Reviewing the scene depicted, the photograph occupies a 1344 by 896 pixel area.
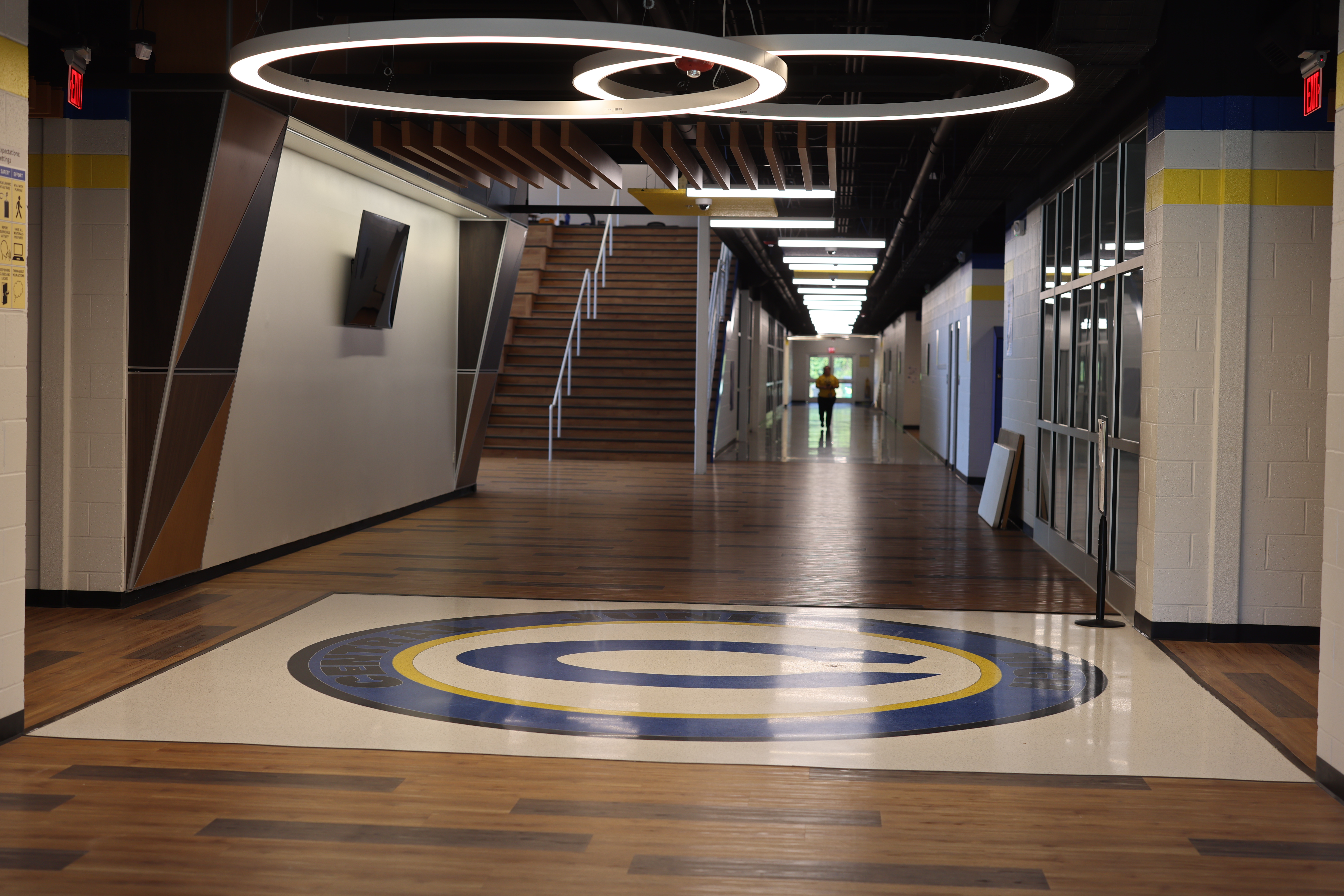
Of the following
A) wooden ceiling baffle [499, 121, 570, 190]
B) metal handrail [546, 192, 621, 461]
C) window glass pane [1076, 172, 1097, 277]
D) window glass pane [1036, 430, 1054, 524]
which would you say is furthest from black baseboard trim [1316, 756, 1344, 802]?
metal handrail [546, 192, 621, 461]

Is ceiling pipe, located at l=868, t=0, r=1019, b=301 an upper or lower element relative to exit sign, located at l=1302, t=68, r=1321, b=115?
upper

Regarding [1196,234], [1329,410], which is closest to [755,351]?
[1196,234]

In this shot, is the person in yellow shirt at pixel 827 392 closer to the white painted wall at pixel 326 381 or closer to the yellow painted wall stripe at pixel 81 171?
the white painted wall at pixel 326 381

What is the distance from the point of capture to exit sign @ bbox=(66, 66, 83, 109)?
16.3 feet

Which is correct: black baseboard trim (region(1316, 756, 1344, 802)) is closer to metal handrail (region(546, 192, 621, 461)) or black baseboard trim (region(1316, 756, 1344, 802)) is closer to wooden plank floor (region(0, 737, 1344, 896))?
wooden plank floor (region(0, 737, 1344, 896))

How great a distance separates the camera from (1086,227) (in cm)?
742

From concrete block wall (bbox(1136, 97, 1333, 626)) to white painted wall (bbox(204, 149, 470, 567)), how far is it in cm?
516

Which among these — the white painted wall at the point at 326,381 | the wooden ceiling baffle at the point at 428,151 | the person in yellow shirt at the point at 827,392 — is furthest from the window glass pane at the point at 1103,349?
the person in yellow shirt at the point at 827,392

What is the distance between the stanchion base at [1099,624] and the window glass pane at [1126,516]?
0.36 metres

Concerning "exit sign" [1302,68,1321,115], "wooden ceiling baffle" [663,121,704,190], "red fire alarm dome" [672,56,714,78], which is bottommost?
"exit sign" [1302,68,1321,115]

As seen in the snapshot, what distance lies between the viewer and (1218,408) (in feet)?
18.1

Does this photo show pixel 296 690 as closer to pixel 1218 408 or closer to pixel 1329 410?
pixel 1329 410

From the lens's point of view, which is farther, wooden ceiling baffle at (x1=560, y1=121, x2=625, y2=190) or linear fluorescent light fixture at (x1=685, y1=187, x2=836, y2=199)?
linear fluorescent light fixture at (x1=685, y1=187, x2=836, y2=199)

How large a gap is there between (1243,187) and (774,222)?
6769mm
